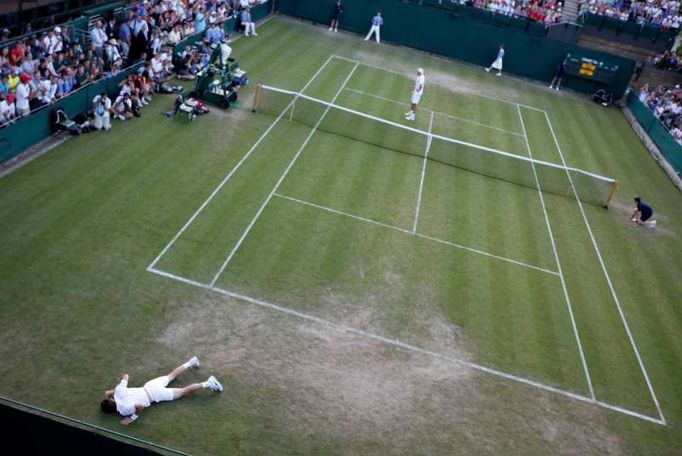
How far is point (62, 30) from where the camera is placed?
23.6 meters

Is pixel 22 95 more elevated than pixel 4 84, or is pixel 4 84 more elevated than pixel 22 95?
pixel 4 84

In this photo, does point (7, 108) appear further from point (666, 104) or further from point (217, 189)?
point (666, 104)

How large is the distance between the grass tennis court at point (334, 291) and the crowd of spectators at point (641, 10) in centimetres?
2333

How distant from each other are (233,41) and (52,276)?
854 inches

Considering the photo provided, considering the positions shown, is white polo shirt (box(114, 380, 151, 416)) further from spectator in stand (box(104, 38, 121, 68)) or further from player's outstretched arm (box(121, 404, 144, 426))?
spectator in stand (box(104, 38, 121, 68))

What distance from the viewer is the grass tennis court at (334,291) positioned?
40.2ft

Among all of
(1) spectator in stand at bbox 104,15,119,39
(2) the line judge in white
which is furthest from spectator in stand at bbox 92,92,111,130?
(2) the line judge in white

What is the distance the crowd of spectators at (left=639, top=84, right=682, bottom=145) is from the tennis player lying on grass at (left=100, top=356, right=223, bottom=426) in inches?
1032

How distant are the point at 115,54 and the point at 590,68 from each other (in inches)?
1083

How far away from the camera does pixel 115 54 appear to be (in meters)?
23.7

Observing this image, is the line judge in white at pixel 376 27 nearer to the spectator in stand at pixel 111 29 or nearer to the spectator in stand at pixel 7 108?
the spectator in stand at pixel 111 29

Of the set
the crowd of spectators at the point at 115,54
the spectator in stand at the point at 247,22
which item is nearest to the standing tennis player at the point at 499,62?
the spectator in stand at the point at 247,22

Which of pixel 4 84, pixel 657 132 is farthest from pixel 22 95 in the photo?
pixel 657 132

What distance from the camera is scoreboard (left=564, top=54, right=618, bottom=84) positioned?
3847 centimetres
